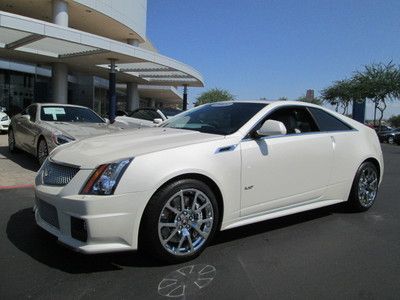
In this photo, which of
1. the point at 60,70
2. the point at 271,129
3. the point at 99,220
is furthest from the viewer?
the point at 60,70

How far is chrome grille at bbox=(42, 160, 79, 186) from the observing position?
3.84 meters

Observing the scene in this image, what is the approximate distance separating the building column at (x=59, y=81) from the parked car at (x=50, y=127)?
17.1 m

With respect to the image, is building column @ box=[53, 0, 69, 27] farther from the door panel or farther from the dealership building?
the door panel

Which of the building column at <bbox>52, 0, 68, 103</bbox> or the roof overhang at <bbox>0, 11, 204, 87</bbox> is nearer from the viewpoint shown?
the roof overhang at <bbox>0, 11, 204, 87</bbox>

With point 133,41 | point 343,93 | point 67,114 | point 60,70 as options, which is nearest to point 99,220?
point 67,114

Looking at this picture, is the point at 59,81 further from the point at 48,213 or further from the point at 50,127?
A: the point at 48,213

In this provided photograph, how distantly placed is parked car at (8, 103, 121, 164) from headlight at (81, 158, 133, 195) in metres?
4.44

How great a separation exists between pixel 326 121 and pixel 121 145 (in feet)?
9.14

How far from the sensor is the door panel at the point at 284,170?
441 centimetres

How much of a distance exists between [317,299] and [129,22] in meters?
31.8

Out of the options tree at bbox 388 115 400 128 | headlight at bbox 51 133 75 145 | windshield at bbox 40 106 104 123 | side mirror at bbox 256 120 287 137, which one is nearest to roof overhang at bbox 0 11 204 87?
windshield at bbox 40 106 104 123

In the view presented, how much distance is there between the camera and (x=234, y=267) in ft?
12.9

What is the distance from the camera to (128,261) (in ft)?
A: 13.1

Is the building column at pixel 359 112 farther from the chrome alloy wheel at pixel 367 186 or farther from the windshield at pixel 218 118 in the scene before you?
the windshield at pixel 218 118
